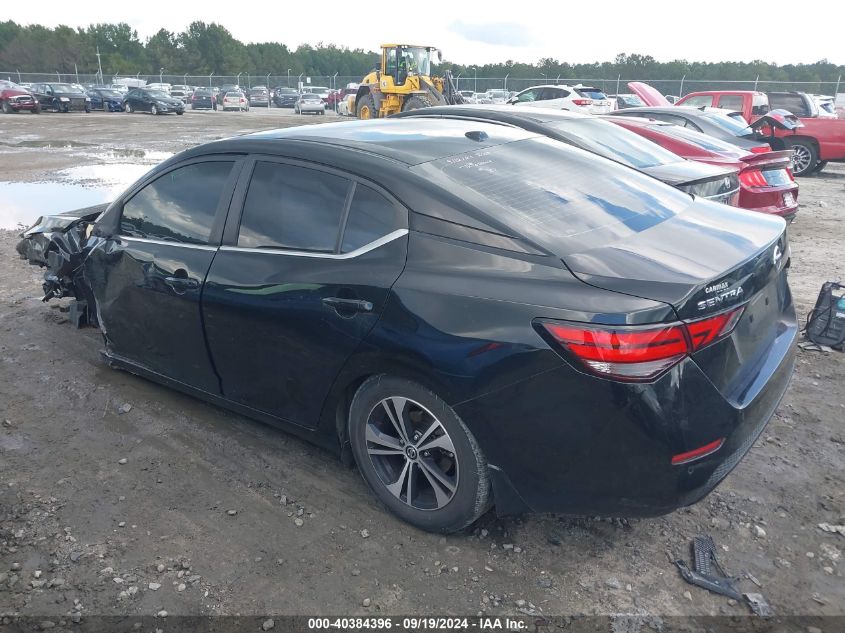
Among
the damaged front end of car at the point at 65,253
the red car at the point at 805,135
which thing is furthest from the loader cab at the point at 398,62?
the damaged front end of car at the point at 65,253

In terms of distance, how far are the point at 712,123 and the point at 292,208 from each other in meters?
8.42

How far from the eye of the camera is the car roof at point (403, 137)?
320 centimetres

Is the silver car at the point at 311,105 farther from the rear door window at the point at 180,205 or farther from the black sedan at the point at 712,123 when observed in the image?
the rear door window at the point at 180,205

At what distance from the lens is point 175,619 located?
2.54m

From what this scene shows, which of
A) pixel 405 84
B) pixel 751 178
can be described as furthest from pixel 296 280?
pixel 405 84

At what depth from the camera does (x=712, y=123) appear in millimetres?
9695

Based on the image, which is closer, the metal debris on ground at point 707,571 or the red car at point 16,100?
the metal debris on ground at point 707,571

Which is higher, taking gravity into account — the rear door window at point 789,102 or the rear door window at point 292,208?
the rear door window at point 789,102

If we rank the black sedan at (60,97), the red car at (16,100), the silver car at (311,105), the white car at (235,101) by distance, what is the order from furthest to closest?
the white car at (235,101) → the silver car at (311,105) → the black sedan at (60,97) → the red car at (16,100)

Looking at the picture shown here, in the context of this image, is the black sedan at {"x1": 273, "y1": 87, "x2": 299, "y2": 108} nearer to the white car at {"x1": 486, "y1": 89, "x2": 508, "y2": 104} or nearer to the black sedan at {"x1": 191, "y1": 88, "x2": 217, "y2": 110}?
the black sedan at {"x1": 191, "y1": 88, "x2": 217, "y2": 110}

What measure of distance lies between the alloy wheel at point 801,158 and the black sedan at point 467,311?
1295 cm

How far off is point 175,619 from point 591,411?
1.76 meters

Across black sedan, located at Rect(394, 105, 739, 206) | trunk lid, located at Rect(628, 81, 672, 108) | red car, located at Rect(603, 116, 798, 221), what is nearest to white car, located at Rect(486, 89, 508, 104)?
trunk lid, located at Rect(628, 81, 672, 108)

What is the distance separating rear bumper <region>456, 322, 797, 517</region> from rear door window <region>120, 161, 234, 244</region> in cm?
186
